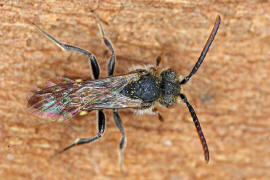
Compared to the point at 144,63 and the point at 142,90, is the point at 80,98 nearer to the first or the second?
the point at 142,90

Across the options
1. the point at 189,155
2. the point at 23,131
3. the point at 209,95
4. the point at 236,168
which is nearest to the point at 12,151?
the point at 23,131

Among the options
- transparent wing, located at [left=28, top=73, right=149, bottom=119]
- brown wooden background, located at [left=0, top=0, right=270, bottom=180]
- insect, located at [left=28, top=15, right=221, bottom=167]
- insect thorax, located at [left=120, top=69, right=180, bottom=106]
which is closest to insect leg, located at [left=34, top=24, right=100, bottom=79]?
insect, located at [left=28, top=15, right=221, bottom=167]

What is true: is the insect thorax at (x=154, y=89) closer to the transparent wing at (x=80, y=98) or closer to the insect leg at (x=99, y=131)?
the transparent wing at (x=80, y=98)

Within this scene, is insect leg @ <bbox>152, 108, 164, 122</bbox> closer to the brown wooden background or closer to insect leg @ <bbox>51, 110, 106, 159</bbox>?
the brown wooden background

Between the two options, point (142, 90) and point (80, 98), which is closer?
point (80, 98)

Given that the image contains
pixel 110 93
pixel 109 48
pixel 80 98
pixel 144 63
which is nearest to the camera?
pixel 80 98

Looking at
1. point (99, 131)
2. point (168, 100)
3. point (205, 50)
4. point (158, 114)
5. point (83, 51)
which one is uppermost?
point (205, 50)

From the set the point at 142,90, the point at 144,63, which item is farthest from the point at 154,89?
the point at 144,63

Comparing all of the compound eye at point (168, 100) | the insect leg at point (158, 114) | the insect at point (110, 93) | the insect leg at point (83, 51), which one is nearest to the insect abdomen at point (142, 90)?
the insect at point (110, 93)
